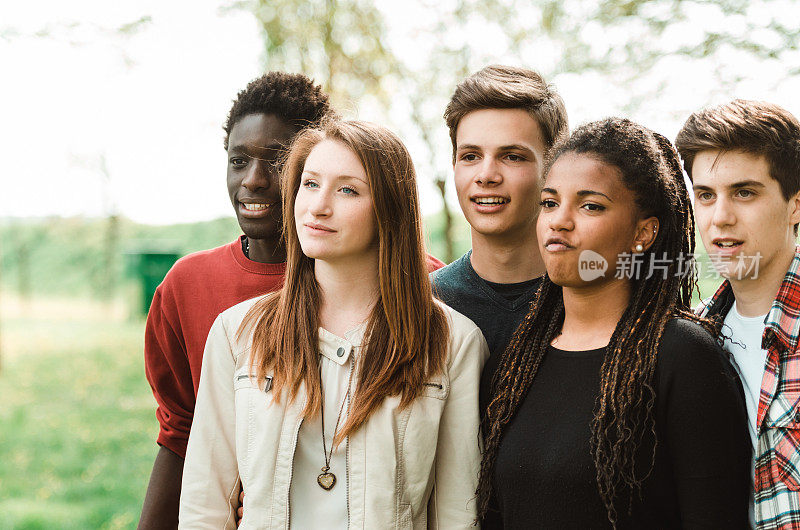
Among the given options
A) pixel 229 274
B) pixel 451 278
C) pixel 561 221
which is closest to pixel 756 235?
pixel 561 221

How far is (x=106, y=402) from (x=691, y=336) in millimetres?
8281

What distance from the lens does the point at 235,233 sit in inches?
493

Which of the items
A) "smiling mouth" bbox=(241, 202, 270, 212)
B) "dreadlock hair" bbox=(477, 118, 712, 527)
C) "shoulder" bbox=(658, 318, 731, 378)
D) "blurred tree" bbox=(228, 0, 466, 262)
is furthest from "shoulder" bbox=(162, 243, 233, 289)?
"blurred tree" bbox=(228, 0, 466, 262)

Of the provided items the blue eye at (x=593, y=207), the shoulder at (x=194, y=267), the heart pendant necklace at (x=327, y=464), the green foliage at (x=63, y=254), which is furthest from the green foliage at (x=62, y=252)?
the blue eye at (x=593, y=207)

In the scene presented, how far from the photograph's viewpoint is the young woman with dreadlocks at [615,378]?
2096 mm

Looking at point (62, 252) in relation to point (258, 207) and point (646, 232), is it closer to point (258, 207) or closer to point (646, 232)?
point (258, 207)

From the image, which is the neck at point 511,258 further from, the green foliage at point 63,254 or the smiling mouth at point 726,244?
the green foliage at point 63,254

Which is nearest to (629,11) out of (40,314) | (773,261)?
(773,261)

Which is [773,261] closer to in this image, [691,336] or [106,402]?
[691,336]

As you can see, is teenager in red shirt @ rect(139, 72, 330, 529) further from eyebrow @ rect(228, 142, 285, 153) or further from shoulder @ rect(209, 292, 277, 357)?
shoulder @ rect(209, 292, 277, 357)

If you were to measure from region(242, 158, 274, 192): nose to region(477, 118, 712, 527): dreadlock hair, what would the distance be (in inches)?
40.8

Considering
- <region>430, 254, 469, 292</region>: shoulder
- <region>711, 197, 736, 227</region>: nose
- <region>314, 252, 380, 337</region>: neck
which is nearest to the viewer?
<region>711, 197, 736, 227</region>: nose

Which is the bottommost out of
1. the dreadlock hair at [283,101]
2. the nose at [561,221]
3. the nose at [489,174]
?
the nose at [561,221]

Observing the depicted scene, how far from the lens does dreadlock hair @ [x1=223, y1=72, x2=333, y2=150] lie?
9.84 feet
